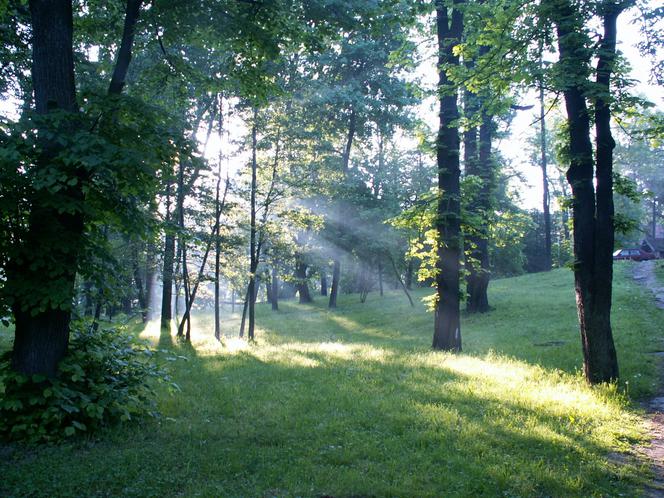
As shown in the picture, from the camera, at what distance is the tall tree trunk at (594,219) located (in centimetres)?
843

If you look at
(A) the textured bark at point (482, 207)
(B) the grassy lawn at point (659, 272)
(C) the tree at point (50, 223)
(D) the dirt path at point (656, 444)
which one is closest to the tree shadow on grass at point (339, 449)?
(D) the dirt path at point (656, 444)

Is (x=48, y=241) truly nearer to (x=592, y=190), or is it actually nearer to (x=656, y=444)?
(x=656, y=444)

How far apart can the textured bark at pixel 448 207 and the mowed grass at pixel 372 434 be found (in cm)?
144

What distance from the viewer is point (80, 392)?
5965 mm

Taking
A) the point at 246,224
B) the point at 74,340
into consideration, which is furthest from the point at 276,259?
the point at 74,340

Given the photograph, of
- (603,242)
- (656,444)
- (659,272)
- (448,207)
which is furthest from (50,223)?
(659,272)

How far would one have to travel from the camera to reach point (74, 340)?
6.58 metres

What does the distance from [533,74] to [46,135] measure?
7.29m

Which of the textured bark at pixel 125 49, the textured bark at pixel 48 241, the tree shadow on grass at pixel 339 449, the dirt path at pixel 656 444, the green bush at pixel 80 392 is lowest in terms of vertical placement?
the dirt path at pixel 656 444

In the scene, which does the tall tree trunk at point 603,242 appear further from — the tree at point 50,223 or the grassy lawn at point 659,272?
the grassy lawn at point 659,272

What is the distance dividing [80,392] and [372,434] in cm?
370

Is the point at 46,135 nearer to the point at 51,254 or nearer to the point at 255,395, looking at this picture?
the point at 51,254

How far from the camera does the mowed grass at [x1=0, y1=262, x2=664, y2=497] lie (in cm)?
462

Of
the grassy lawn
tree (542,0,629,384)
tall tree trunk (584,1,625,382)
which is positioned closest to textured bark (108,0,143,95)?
tree (542,0,629,384)
